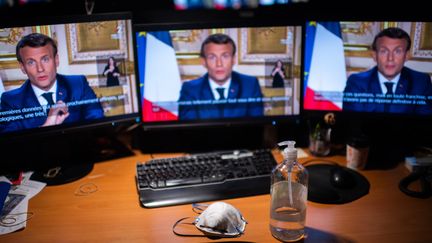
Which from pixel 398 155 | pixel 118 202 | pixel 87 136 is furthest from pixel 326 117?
pixel 87 136

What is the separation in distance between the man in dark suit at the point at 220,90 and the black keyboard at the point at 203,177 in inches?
6.2

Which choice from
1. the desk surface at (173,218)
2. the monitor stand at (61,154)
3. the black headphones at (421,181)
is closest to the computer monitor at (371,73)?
the black headphones at (421,181)

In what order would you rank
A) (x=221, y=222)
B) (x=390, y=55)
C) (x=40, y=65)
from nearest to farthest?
(x=221, y=222)
(x=40, y=65)
(x=390, y=55)

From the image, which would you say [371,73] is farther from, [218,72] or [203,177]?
[203,177]

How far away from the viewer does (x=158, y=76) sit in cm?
166

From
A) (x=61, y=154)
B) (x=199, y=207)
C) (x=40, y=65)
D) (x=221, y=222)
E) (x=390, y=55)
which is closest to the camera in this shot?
(x=221, y=222)

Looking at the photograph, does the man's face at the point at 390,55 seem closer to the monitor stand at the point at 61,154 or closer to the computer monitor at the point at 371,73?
the computer monitor at the point at 371,73

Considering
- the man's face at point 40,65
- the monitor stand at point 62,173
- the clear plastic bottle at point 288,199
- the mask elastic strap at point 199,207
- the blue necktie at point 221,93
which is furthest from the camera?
the blue necktie at point 221,93

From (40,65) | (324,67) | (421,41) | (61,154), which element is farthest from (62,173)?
(421,41)

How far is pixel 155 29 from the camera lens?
1.60 meters

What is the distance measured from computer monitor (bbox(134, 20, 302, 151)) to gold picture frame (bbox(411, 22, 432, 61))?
389 mm

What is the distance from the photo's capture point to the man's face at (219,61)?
5.40ft

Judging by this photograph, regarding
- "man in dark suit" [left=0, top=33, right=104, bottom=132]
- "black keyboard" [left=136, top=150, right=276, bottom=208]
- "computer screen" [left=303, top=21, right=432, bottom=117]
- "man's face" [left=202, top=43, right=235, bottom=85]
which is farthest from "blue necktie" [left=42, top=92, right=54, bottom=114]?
"computer screen" [left=303, top=21, right=432, bottom=117]

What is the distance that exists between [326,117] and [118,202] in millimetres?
820
